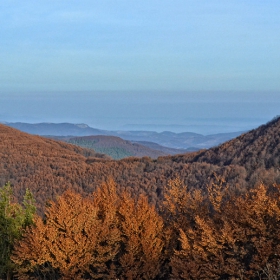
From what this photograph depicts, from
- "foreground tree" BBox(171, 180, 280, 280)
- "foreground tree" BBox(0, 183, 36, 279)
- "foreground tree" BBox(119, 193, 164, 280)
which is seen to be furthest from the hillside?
"foreground tree" BBox(0, 183, 36, 279)

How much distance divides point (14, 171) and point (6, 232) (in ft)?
190

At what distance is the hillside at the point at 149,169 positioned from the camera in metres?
58.8

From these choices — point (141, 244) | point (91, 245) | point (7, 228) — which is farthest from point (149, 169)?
point (91, 245)

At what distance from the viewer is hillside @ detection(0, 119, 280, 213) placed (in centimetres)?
5875

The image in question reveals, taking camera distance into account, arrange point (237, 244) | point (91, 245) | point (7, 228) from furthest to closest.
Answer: point (7, 228)
point (91, 245)
point (237, 244)

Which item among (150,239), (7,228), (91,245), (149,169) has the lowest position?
(7,228)

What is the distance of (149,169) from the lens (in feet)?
259

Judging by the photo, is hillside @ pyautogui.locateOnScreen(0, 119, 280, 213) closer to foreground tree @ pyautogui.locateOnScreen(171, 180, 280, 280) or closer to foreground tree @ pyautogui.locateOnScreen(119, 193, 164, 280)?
A: foreground tree @ pyautogui.locateOnScreen(119, 193, 164, 280)

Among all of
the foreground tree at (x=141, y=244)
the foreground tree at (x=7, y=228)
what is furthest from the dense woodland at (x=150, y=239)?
the foreground tree at (x=7, y=228)

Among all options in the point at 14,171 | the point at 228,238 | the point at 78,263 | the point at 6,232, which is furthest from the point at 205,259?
the point at 14,171

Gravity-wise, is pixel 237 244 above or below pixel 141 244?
above

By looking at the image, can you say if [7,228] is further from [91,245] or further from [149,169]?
[149,169]

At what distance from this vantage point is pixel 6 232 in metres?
29.9

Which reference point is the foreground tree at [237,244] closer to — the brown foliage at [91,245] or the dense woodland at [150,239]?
the dense woodland at [150,239]
